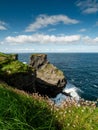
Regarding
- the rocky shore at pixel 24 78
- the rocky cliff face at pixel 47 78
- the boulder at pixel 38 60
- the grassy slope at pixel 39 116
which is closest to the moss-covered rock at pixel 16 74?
the rocky shore at pixel 24 78

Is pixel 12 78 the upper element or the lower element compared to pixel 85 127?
lower

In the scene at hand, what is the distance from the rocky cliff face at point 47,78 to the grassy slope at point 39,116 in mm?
42739

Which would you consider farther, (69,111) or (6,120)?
(69,111)

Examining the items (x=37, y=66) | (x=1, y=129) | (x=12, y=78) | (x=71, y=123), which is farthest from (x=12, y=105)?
(x=37, y=66)

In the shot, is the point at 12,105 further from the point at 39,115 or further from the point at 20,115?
the point at 39,115

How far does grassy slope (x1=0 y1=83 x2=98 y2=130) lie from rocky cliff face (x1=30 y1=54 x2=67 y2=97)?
1683 inches

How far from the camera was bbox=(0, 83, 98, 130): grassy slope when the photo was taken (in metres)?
Answer: 5.26

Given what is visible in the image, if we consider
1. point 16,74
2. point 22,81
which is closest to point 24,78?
point 22,81

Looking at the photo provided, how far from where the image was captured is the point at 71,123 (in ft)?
24.2

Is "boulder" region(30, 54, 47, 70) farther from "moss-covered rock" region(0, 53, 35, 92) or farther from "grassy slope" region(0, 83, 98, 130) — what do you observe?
"grassy slope" region(0, 83, 98, 130)

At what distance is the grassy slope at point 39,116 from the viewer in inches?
207

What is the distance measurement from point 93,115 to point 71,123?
805 millimetres

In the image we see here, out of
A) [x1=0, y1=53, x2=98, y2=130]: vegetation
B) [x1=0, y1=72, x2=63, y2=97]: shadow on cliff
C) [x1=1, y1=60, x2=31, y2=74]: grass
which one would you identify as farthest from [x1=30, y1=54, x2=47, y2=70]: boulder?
[x1=0, y1=53, x2=98, y2=130]: vegetation

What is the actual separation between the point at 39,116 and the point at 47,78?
188 ft
